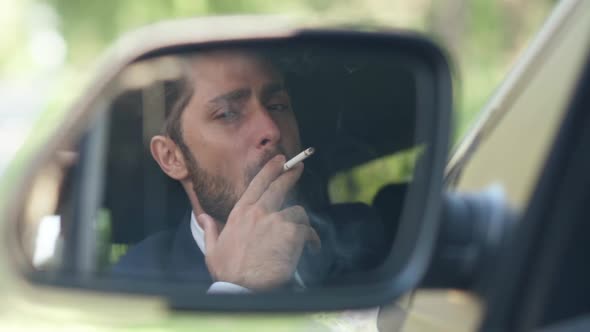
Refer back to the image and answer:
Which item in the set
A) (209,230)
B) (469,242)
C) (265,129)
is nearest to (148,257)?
(209,230)

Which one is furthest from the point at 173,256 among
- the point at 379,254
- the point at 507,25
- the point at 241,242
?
the point at 507,25

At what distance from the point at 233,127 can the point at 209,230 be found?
219 mm

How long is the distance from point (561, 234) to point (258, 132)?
2.16 feet

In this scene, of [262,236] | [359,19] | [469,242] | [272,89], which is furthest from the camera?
[359,19]

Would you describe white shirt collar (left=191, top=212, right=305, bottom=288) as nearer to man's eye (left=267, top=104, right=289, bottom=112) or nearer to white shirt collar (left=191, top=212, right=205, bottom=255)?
white shirt collar (left=191, top=212, right=205, bottom=255)

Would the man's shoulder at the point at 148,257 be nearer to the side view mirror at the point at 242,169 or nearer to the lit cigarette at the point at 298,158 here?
the side view mirror at the point at 242,169

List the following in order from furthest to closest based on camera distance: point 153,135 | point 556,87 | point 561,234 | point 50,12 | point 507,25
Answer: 1. point 50,12
2. point 507,25
3. point 153,135
4. point 556,87
5. point 561,234

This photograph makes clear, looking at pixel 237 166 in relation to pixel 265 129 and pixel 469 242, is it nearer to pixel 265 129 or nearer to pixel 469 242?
pixel 265 129

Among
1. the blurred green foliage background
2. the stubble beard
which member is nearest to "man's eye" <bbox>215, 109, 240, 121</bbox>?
the stubble beard

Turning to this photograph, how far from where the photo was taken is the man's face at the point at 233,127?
75.9 inches

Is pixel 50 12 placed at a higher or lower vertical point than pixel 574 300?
lower

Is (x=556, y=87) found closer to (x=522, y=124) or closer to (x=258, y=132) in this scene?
(x=522, y=124)

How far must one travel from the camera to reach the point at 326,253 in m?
1.91

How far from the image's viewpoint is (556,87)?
172 cm
